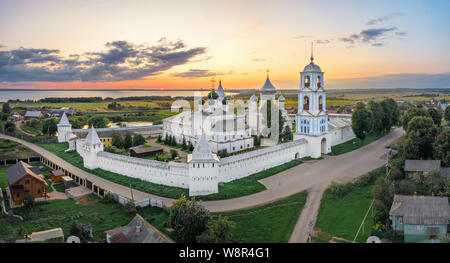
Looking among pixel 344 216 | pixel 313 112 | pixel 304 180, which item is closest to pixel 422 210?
pixel 344 216

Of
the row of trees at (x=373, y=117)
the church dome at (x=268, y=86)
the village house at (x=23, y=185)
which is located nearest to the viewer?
the village house at (x=23, y=185)

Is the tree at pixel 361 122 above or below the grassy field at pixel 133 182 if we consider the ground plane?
above

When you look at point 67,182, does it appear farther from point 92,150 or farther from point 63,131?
point 63,131

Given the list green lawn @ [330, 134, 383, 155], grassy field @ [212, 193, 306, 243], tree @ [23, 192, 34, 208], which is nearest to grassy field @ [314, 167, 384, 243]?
grassy field @ [212, 193, 306, 243]

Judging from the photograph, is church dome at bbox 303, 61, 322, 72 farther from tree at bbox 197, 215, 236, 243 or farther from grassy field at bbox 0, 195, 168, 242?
tree at bbox 197, 215, 236, 243

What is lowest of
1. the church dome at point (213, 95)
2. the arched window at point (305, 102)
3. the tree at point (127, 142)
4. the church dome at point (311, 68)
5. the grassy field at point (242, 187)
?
the grassy field at point (242, 187)

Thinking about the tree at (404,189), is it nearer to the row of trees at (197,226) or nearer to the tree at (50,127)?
the row of trees at (197,226)

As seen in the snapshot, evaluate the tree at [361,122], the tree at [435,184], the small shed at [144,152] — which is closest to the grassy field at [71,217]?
the small shed at [144,152]
